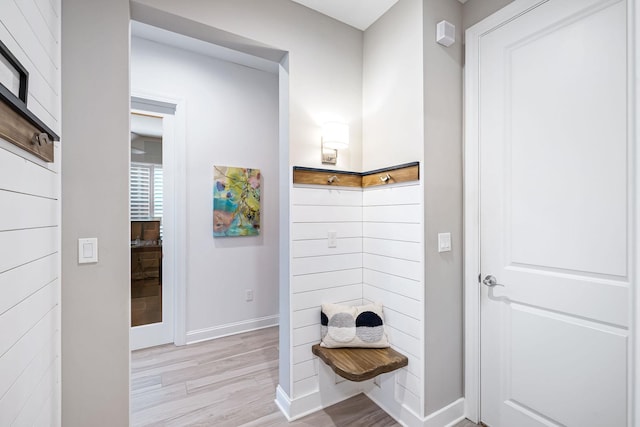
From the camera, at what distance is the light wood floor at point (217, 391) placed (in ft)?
6.10

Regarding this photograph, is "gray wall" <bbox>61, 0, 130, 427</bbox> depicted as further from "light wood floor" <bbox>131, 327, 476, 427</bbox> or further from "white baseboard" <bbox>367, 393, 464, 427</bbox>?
"white baseboard" <bbox>367, 393, 464, 427</bbox>

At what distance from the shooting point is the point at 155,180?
2.90m

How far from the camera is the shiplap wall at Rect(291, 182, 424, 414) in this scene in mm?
1780

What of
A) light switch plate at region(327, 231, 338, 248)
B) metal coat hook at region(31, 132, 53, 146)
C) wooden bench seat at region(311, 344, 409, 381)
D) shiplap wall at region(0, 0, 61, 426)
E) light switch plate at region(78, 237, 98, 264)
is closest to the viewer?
shiplap wall at region(0, 0, 61, 426)

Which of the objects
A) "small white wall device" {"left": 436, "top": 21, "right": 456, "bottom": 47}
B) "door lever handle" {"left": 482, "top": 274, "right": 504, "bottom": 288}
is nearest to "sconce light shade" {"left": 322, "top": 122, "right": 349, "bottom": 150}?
"small white wall device" {"left": 436, "top": 21, "right": 456, "bottom": 47}

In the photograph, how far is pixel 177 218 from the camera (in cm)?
289

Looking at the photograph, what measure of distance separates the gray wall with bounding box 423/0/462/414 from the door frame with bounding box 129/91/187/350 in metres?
2.25

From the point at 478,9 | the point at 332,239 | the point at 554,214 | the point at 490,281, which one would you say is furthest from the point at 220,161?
the point at 554,214

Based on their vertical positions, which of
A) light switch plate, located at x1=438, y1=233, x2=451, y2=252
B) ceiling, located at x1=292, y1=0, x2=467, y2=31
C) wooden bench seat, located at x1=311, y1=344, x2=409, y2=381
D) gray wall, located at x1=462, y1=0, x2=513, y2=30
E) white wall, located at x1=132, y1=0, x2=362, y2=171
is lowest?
wooden bench seat, located at x1=311, y1=344, x2=409, y2=381

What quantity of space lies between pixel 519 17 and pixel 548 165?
33.2 inches

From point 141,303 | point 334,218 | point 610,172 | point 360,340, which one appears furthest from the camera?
point 141,303

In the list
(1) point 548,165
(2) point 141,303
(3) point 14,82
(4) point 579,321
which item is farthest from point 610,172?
(2) point 141,303

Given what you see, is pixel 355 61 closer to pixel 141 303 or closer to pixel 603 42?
pixel 603 42

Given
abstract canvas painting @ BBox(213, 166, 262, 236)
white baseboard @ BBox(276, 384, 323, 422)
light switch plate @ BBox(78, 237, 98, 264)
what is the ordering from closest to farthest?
light switch plate @ BBox(78, 237, 98, 264) → white baseboard @ BBox(276, 384, 323, 422) → abstract canvas painting @ BBox(213, 166, 262, 236)
